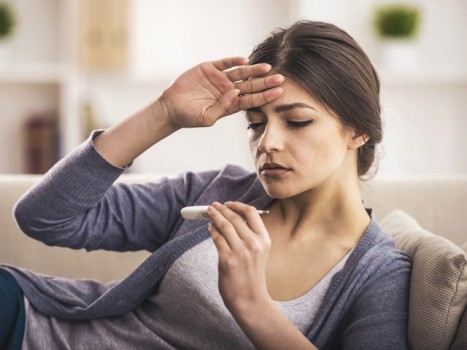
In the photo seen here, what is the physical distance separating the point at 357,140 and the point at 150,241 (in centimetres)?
50

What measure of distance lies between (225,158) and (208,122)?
2.30 meters

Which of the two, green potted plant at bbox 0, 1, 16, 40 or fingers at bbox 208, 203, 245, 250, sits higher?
fingers at bbox 208, 203, 245, 250

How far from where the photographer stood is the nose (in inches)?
55.0

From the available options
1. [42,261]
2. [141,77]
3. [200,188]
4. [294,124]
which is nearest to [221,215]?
[294,124]

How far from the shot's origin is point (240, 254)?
3.84 ft

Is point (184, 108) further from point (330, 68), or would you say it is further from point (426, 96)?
point (426, 96)

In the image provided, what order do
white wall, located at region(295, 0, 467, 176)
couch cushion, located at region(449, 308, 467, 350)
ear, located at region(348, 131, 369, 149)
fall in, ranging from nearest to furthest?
couch cushion, located at region(449, 308, 467, 350) < ear, located at region(348, 131, 369, 149) < white wall, located at region(295, 0, 467, 176)

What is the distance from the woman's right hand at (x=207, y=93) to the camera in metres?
1.46

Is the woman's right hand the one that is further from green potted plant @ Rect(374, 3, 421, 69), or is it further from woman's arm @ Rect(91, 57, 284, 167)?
green potted plant @ Rect(374, 3, 421, 69)

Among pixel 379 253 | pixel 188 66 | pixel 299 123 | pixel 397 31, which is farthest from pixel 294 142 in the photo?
pixel 188 66

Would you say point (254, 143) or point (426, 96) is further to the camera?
point (426, 96)

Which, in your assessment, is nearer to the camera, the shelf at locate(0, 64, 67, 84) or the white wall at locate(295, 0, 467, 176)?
the shelf at locate(0, 64, 67, 84)

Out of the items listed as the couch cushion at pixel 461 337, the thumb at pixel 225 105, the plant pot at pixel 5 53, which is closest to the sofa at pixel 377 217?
the couch cushion at pixel 461 337

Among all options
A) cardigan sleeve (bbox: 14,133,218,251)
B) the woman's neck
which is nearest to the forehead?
the woman's neck
